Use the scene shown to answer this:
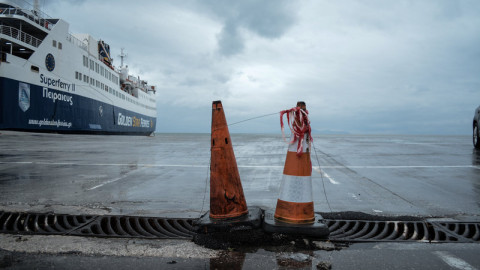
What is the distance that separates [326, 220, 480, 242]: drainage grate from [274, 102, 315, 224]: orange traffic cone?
0.39m

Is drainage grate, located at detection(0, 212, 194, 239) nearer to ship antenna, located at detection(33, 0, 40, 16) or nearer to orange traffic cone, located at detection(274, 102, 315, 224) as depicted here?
orange traffic cone, located at detection(274, 102, 315, 224)

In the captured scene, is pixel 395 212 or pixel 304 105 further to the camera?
pixel 395 212

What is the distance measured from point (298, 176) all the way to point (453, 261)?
55.5 inches

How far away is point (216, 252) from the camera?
262 centimetres

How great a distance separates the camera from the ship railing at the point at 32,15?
26.8 m

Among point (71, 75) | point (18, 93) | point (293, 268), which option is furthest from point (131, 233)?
point (71, 75)

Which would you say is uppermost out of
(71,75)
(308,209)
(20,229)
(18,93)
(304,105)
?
(71,75)

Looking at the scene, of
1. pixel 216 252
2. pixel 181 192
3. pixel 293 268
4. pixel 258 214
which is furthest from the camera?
pixel 181 192

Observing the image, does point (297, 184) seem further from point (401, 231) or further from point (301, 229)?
point (401, 231)

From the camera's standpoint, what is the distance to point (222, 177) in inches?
129

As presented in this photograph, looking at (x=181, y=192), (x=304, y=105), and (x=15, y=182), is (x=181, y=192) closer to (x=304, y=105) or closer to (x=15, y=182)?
(x=304, y=105)

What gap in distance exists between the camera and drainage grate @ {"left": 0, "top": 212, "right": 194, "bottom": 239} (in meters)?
3.09

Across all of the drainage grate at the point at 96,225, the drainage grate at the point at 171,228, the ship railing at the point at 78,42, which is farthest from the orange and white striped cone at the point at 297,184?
the ship railing at the point at 78,42

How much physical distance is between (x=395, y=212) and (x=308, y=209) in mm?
1469
